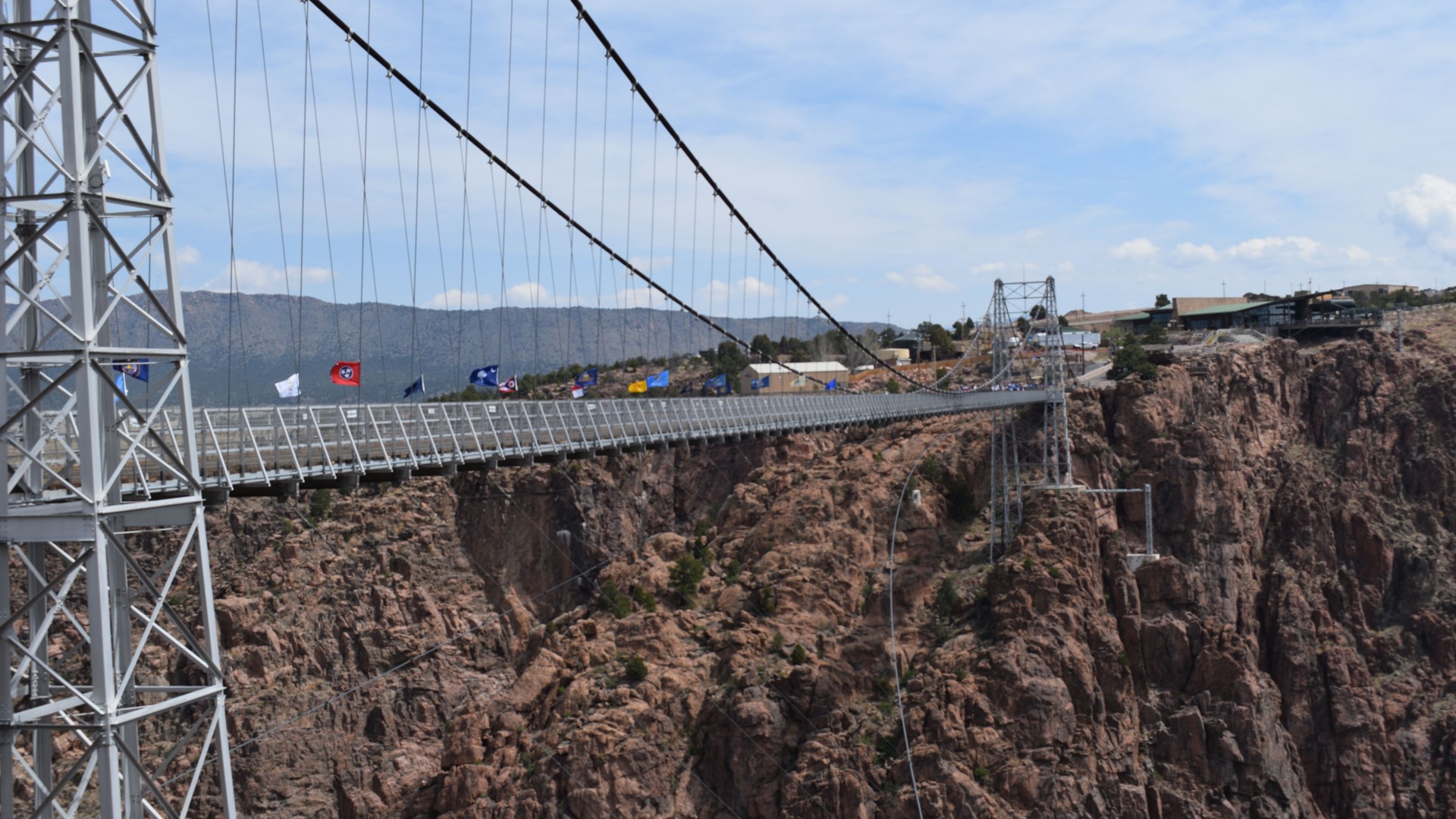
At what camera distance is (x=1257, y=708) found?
48.4 m

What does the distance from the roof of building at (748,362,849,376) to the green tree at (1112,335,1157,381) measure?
64.2 ft

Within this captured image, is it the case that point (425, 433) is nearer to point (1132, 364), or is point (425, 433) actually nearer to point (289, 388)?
point (289, 388)

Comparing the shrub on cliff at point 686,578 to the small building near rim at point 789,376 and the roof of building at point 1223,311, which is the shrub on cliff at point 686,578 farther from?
the roof of building at point 1223,311

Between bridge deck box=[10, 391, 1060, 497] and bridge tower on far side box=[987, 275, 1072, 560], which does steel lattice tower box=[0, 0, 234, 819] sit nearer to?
bridge deck box=[10, 391, 1060, 497]

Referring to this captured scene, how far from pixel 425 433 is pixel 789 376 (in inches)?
1845

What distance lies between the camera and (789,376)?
76938 mm

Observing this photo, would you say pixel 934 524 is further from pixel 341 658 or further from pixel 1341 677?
pixel 341 658

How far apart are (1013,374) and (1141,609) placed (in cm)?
2616

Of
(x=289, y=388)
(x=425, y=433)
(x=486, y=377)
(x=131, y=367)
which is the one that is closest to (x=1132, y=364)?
(x=486, y=377)

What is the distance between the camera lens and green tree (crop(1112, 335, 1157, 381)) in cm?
5934

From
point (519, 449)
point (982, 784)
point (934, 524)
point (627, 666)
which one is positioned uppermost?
point (519, 449)

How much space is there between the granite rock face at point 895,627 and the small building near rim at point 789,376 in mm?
8295

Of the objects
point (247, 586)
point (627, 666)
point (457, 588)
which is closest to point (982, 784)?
point (627, 666)

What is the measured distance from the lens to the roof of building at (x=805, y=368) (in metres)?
78.8
